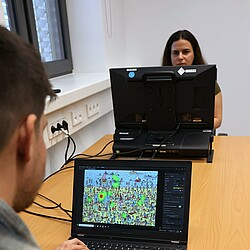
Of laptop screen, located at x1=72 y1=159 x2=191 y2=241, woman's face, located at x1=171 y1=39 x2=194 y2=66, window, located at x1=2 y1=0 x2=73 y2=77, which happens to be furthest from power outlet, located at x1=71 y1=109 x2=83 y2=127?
woman's face, located at x1=171 y1=39 x2=194 y2=66

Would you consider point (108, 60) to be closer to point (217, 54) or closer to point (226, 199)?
point (217, 54)

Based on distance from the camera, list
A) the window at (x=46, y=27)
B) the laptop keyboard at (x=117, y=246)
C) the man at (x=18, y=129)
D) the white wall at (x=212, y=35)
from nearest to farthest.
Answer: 1. the man at (x=18, y=129)
2. the laptop keyboard at (x=117, y=246)
3. the window at (x=46, y=27)
4. the white wall at (x=212, y=35)

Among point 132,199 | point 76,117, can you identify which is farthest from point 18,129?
point 76,117

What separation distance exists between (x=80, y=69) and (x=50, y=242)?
1759 millimetres

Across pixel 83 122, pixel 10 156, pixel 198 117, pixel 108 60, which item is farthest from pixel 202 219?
pixel 108 60

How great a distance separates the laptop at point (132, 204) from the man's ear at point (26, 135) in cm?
56

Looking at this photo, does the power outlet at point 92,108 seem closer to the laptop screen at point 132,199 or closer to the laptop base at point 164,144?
the laptop base at point 164,144

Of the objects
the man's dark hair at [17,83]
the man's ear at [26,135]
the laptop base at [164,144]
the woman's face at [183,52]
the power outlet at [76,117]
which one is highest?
the man's dark hair at [17,83]

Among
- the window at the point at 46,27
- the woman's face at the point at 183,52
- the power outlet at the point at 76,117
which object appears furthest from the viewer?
the woman's face at the point at 183,52

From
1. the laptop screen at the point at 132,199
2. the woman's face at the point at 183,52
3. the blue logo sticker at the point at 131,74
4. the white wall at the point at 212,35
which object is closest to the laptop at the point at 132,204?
the laptop screen at the point at 132,199

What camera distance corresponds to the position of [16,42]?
1.86 feet

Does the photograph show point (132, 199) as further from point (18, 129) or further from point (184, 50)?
point (184, 50)

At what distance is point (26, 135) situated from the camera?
56 cm

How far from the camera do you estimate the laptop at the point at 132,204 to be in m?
1.03
